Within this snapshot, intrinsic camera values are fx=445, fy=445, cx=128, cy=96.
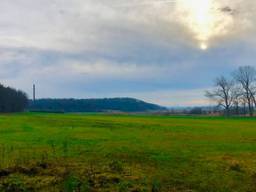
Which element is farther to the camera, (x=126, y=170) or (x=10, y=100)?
(x=10, y=100)

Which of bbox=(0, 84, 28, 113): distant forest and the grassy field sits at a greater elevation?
bbox=(0, 84, 28, 113): distant forest

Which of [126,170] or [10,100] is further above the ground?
[10,100]

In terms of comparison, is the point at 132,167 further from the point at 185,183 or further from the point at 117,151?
the point at 117,151

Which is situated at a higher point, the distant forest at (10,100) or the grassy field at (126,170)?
the distant forest at (10,100)

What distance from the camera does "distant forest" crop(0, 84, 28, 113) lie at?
6222 inches

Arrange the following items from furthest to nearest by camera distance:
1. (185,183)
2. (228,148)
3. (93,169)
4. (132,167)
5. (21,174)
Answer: (228,148)
(132,167)
(93,169)
(21,174)
(185,183)

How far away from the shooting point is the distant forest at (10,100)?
158038 mm

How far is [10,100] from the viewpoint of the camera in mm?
161250

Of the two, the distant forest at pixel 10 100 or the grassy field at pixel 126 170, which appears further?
the distant forest at pixel 10 100

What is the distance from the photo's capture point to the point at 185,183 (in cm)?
1466

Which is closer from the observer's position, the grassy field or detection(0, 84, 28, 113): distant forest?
the grassy field

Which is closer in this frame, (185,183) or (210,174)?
(185,183)

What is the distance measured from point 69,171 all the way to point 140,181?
303cm

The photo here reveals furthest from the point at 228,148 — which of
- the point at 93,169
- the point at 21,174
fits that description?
the point at 21,174
